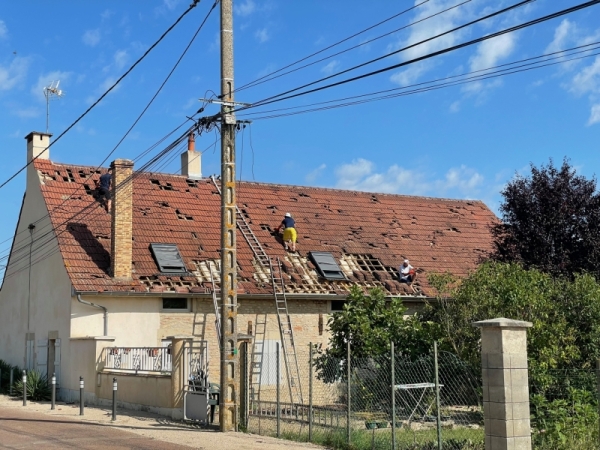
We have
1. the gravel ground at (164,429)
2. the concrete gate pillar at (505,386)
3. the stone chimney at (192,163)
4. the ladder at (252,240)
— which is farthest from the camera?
the stone chimney at (192,163)

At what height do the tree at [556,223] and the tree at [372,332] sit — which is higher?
the tree at [556,223]

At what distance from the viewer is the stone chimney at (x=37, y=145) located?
97.6ft

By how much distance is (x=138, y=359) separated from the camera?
22.0 m

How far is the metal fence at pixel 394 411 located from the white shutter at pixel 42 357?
405 inches

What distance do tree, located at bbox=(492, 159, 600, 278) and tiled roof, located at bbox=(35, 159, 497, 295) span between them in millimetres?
5389

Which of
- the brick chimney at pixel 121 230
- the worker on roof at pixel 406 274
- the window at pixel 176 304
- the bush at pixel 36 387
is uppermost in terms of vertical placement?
the brick chimney at pixel 121 230

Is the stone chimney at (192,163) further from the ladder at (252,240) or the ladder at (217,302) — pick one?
the ladder at (217,302)

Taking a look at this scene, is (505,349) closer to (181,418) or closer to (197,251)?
(181,418)

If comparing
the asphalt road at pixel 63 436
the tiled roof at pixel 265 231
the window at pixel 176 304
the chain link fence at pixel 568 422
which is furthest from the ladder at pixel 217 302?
the chain link fence at pixel 568 422

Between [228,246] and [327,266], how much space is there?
11909mm

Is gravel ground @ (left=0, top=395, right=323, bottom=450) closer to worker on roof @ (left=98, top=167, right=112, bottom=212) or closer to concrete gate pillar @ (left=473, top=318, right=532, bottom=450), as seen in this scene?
concrete gate pillar @ (left=473, top=318, right=532, bottom=450)

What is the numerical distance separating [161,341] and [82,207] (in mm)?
5946

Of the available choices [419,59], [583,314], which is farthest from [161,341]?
[419,59]

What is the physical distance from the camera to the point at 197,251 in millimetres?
28094
